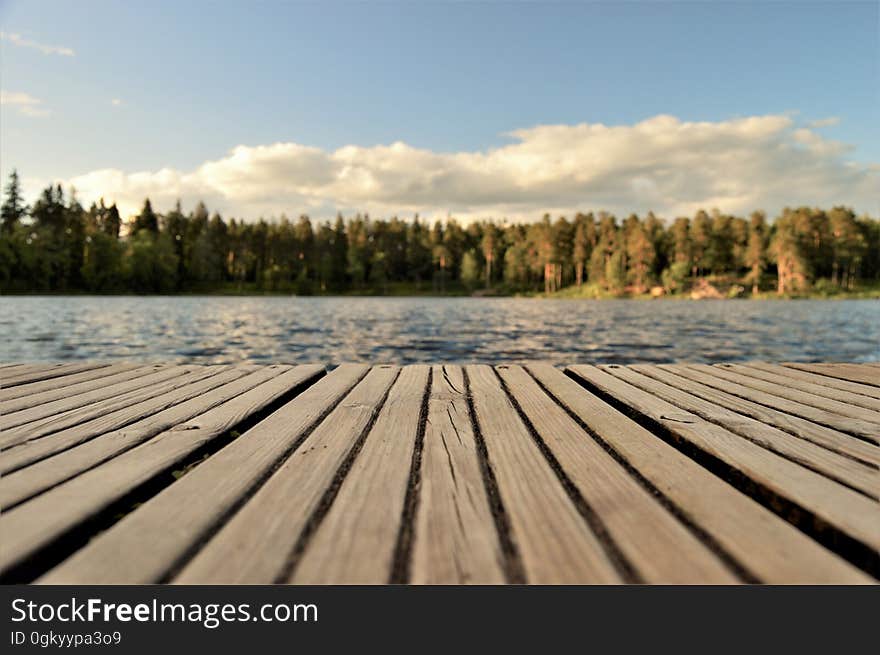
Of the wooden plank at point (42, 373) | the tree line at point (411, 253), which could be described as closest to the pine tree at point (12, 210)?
the tree line at point (411, 253)

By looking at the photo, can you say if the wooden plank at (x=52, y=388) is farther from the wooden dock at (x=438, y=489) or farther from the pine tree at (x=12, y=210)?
the pine tree at (x=12, y=210)

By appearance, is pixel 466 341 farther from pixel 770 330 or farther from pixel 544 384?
pixel 770 330

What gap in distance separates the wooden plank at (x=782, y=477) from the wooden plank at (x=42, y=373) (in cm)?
422

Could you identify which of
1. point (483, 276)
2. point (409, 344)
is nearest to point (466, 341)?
point (409, 344)

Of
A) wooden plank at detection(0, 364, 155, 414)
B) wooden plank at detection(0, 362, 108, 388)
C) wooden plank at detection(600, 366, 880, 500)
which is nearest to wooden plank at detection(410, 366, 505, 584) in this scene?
wooden plank at detection(600, 366, 880, 500)

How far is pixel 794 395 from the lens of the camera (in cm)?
324

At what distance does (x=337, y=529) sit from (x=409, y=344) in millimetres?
12651

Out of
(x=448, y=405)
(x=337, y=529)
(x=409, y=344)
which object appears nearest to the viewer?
(x=337, y=529)

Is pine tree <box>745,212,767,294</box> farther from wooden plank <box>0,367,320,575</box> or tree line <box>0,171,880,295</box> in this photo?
wooden plank <box>0,367,320,575</box>

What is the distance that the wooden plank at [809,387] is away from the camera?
3007 mm

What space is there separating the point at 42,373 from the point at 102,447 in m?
2.71

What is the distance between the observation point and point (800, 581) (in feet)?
3.64

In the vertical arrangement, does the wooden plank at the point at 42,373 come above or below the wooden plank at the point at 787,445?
above
